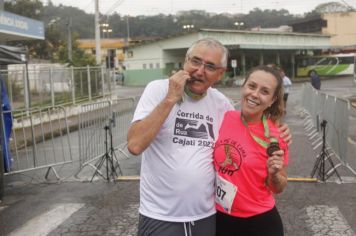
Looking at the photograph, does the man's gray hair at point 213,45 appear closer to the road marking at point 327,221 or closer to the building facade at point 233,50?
the road marking at point 327,221

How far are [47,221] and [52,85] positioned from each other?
552 inches

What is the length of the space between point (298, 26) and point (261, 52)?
3104 centimetres

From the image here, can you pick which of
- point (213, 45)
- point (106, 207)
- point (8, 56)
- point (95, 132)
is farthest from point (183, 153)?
point (8, 56)

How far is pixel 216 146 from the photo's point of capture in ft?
8.96

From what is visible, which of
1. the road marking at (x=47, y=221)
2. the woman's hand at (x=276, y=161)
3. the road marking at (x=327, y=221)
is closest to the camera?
the woman's hand at (x=276, y=161)

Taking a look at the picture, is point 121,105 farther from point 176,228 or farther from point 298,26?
point 298,26

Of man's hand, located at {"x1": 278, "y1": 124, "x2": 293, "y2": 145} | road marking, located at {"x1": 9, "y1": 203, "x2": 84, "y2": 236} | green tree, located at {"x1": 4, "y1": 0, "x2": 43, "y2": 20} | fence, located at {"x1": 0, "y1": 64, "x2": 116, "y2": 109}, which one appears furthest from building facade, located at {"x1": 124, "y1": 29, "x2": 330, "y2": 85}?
man's hand, located at {"x1": 278, "y1": 124, "x2": 293, "y2": 145}

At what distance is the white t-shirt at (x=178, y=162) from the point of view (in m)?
2.62

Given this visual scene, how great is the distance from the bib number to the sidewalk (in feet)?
9.41

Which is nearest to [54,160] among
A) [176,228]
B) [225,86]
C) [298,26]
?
[176,228]

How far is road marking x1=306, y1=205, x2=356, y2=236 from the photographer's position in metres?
5.39

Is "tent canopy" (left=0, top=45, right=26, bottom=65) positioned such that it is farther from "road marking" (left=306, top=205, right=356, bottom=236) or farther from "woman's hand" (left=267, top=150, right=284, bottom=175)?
"woman's hand" (left=267, top=150, right=284, bottom=175)

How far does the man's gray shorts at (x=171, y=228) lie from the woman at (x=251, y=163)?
5.9 inches

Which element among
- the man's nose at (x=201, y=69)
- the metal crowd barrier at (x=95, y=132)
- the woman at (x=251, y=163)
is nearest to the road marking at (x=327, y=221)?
the woman at (x=251, y=163)
